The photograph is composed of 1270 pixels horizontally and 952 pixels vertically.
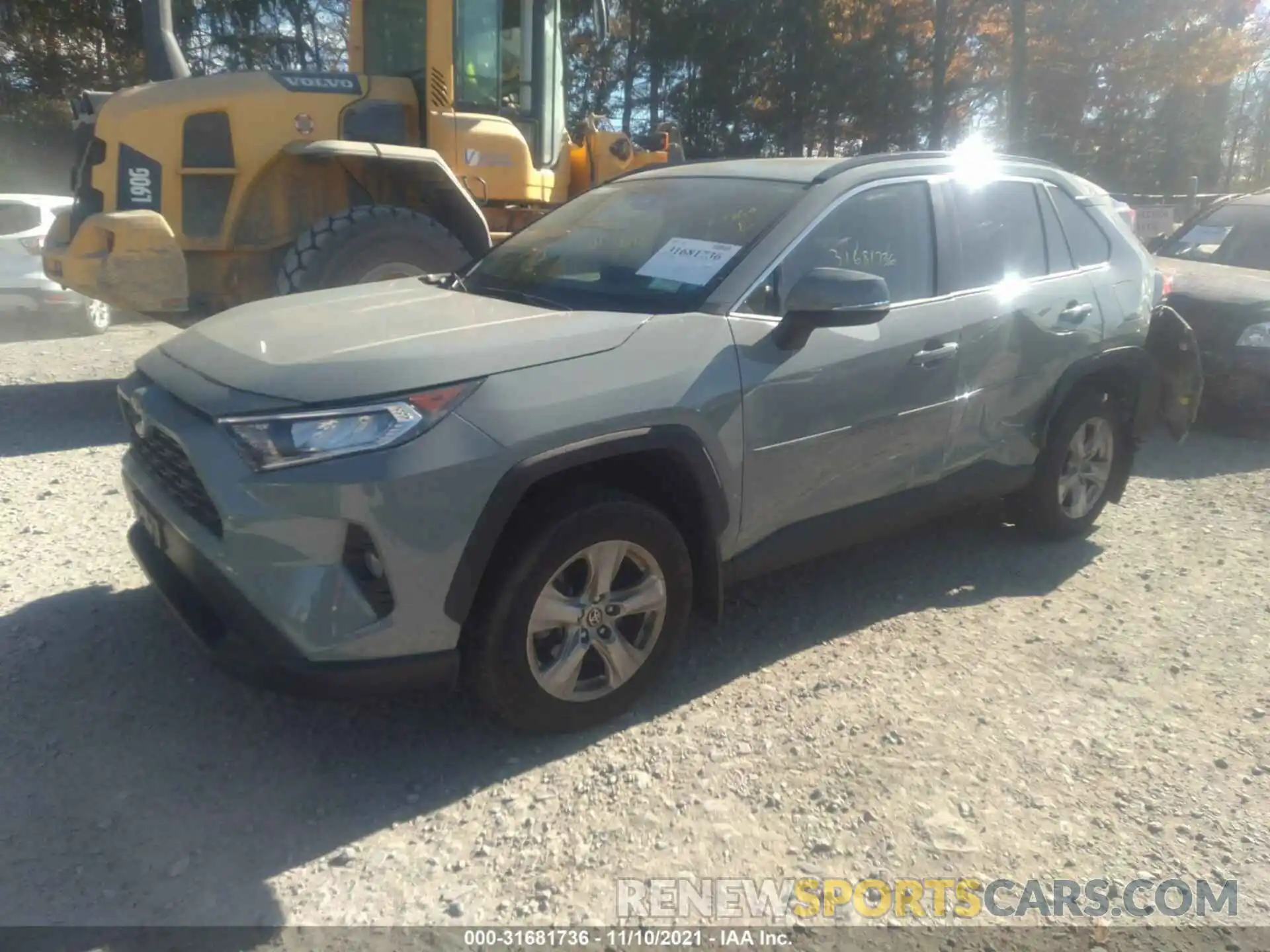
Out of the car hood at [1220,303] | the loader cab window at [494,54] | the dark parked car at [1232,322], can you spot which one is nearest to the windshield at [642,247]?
the loader cab window at [494,54]

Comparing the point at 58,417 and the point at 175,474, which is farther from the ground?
the point at 175,474

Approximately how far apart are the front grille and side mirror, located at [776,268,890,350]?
1.90 meters

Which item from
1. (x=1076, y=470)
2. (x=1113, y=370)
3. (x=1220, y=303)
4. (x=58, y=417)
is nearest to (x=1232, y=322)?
(x=1220, y=303)

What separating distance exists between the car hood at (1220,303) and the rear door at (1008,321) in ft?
10.4

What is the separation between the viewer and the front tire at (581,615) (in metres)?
3.08

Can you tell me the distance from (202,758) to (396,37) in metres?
6.38

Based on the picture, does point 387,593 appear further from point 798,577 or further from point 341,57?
point 341,57

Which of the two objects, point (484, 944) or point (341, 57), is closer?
point (484, 944)

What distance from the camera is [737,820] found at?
3025 millimetres

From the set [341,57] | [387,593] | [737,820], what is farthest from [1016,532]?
[341,57]

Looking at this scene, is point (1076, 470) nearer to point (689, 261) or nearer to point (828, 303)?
point (828, 303)

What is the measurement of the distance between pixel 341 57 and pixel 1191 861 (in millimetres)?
22921

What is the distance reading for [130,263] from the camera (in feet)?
20.9

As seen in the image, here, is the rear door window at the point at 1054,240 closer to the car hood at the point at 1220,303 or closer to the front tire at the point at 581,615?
the front tire at the point at 581,615
